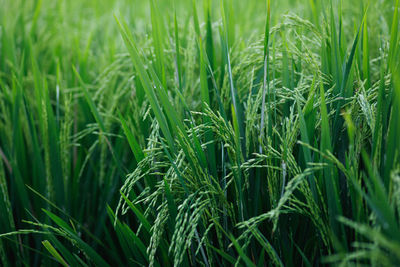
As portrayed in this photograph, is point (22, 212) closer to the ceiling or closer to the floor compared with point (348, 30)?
closer to the floor

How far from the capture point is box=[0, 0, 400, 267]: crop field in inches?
34.6

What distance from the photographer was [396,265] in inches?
26.5

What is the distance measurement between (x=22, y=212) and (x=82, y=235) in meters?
0.24

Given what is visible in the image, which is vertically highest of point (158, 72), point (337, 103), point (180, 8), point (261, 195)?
point (180, 8)

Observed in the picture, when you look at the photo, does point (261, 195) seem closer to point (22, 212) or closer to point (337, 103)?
point (337, 103)

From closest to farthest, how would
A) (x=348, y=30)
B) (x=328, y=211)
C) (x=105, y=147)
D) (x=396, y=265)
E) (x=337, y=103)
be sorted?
1. (x=396, y=265)
2. (x=328, y=211)
3. (x=337, y=103)
4. (x=105, y=147)
5. (x=348, y=30)

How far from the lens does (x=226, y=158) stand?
3.83 feet

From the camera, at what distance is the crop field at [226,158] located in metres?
0.88

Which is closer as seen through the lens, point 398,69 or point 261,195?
point 398,69

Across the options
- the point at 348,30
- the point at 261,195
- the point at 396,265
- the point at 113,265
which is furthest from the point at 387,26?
the point at 113,265

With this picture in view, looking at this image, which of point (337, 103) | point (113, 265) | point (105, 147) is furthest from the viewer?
point (105, 147)

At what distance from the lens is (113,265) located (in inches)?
51.9

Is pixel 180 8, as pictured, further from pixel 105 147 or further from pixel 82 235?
pixel 82 235

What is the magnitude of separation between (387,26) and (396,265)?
1.23 metres
